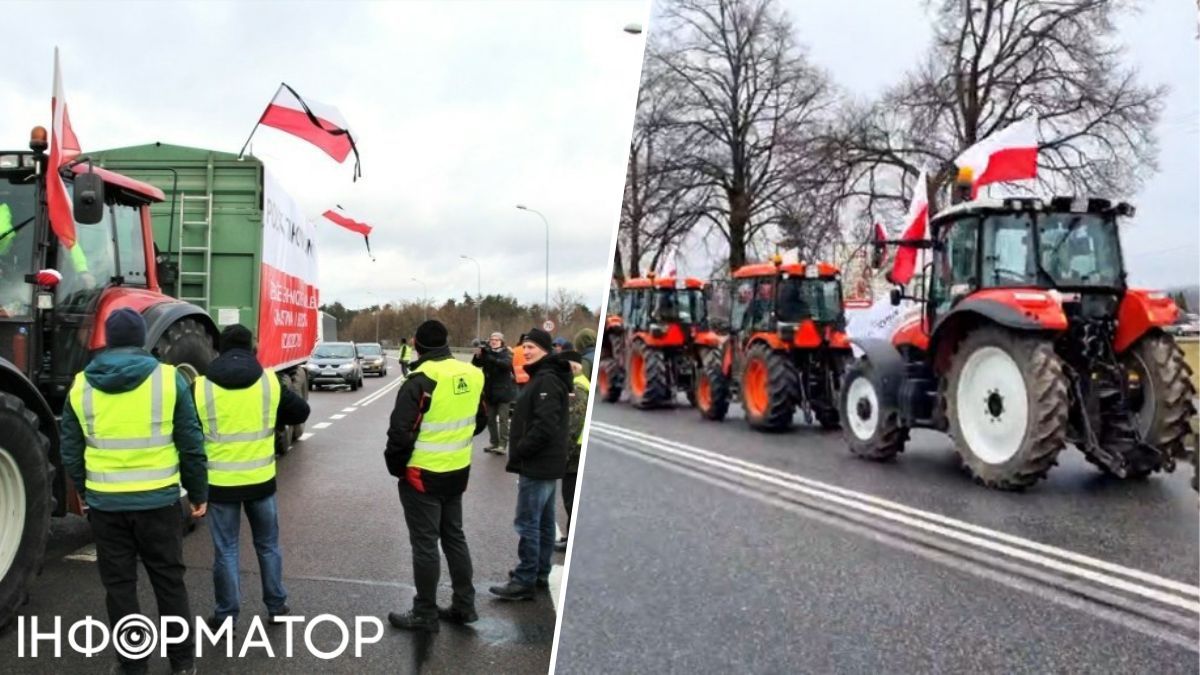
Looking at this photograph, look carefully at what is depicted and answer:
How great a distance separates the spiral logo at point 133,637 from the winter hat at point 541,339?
1.38m

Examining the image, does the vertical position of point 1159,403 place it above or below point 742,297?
below

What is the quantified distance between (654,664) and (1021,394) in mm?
1803

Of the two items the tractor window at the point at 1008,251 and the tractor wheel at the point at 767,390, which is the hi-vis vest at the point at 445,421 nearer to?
the tractor wheel at the point at 767,390

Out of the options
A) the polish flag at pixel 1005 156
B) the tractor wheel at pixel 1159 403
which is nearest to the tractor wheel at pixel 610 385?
the polish flag at pixel 1005 156

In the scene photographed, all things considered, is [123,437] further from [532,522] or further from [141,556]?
[532,522]

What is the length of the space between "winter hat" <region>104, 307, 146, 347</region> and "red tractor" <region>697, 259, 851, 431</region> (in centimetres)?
150

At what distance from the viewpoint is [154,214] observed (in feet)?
19.6

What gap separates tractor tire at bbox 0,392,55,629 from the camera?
296cm

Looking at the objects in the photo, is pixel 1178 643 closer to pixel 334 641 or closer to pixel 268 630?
pixel 334 641

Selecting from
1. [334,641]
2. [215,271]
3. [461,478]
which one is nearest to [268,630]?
[334,641]

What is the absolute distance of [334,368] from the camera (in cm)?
1659

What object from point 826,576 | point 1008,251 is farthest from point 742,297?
point 1008,251

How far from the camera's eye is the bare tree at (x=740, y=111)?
1422 millimetres

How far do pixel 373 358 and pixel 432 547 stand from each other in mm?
18910
